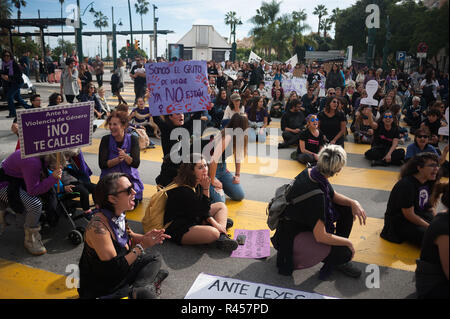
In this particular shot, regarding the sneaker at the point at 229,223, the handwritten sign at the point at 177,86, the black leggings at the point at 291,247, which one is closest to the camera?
the black leggings at the point at 291,247

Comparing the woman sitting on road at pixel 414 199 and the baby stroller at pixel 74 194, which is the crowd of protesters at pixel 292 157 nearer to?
the woman sitting on road at pixel 414 199

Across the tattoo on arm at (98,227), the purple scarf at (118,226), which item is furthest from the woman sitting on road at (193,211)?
the tattoo on arm at (98,227)

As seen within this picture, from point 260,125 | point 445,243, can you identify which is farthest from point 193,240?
point 260,125

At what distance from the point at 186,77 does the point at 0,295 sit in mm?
3795

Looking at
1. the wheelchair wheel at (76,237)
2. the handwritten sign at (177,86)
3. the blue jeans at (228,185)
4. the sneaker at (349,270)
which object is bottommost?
the sneaker at (349,270)

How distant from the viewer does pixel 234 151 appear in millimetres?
5887

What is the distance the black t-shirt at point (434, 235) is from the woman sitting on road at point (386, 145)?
5.62 metres

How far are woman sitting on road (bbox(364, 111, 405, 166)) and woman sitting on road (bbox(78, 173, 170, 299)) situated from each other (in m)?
6.36

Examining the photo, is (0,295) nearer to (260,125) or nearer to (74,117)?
(74,117)

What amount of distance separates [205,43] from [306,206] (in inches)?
2801

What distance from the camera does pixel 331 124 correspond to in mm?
8125

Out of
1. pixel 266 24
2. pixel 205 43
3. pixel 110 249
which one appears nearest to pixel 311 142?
pixel 110 249

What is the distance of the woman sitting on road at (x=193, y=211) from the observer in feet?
13.2

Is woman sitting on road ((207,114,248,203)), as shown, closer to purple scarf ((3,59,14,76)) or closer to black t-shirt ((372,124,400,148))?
black t-shirt ((372,124,400,148))
